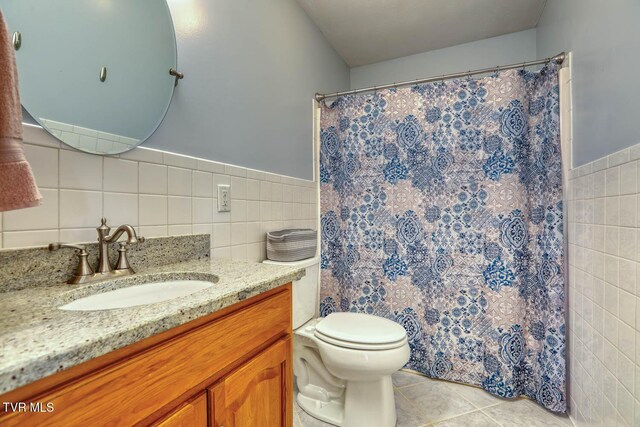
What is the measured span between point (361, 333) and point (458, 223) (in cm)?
89

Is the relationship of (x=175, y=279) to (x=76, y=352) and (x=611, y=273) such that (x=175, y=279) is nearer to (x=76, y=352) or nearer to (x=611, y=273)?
(x=76, y=352)

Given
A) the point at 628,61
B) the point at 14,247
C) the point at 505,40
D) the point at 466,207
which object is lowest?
the point at 14,247

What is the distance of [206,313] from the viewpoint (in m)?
0.58

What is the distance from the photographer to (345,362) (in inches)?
50.8

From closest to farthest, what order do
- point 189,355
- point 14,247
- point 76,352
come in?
point 76,352, point 189,355, point 14,247

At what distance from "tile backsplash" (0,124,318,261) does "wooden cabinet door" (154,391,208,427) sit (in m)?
0.57

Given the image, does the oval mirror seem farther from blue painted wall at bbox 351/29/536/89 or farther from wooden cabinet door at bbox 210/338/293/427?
blue painted wall at bbox 351/29/536/89

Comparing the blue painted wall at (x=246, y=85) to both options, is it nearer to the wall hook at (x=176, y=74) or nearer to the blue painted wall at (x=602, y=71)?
the wall hook at (x=176, y=74)

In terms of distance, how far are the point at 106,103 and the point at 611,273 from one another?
180 cm

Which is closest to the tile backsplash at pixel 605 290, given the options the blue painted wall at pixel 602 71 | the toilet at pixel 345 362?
the blue painted wall at pixel 602 71

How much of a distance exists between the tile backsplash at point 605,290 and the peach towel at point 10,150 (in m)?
1.52

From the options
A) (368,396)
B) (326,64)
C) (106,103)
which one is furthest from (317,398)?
(326,64)

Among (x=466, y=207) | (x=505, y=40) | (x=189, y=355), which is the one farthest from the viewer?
(x=505, y=40)

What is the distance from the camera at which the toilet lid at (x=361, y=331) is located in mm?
1284
